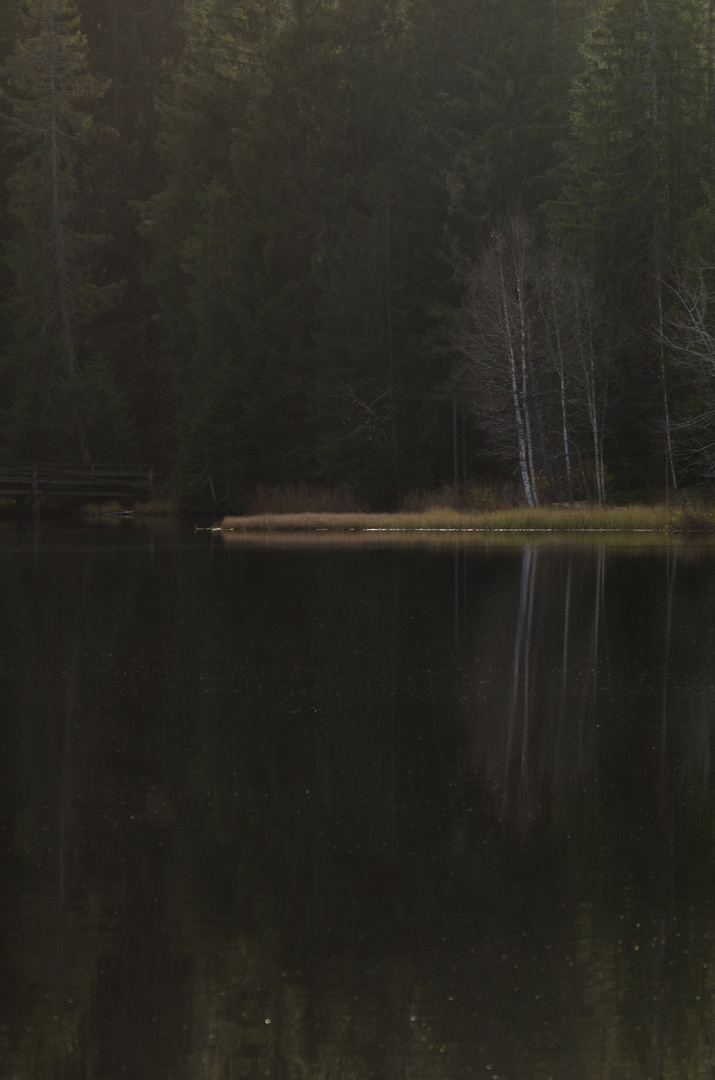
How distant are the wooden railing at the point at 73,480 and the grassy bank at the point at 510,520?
45.6 ft

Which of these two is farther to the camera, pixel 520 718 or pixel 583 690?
pixel 583 690

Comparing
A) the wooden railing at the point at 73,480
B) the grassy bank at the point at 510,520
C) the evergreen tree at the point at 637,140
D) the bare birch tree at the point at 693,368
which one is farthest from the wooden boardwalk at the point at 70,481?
the bare birch tree at the point at 693,368

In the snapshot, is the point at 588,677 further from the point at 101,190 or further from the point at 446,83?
the point at 101,190

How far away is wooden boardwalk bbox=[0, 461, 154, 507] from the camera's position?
5988 cm

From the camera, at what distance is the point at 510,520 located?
1688 inches

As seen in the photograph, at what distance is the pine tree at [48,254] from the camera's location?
206 ft

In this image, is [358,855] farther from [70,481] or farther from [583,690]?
[70,481]

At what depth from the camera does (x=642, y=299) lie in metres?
47.8

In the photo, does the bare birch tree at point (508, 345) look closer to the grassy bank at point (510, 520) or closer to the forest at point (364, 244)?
the forest at point (364, 244)

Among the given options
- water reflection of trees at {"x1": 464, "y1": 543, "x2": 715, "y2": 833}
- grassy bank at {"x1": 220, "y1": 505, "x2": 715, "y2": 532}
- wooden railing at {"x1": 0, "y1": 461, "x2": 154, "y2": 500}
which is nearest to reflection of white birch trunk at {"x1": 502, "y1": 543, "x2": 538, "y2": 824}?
water reflection of trees at {"x1": 464, "y1": 543, "x2": 715, "y2": 833}

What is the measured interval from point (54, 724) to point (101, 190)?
206 feet

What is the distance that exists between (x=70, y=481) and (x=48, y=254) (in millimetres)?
11716

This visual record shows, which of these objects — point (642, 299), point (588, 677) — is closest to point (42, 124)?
point (642, 299)

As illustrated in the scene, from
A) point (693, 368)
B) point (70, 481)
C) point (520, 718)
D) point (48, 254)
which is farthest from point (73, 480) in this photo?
point (520, 718)
